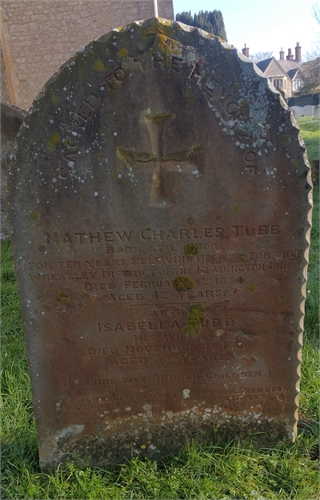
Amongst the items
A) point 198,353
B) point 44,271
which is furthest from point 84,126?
point 198,353

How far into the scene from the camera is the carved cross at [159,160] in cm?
198

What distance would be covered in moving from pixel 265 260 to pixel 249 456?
1.20 metres

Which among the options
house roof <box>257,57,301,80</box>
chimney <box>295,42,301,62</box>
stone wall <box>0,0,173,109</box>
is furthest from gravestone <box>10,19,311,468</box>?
chimney <box>295,42,301,62</box>

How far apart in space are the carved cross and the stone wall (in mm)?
10422

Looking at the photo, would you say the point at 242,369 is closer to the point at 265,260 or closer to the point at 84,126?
the point at 265,260

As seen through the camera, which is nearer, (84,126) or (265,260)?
(84,126)

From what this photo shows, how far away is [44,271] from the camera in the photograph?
2166 mm

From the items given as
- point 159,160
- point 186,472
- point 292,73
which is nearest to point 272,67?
point 292,73

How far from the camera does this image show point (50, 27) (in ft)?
36.6

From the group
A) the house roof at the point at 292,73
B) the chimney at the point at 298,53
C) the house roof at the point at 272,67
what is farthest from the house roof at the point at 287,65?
the chimney at the point at 298,53

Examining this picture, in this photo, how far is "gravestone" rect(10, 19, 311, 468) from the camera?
192cm

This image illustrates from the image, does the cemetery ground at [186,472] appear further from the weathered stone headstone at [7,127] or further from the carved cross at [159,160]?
the weathered stone headstone at [7,127]

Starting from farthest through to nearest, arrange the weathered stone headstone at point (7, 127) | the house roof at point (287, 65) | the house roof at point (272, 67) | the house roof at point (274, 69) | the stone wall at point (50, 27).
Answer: the house roof at point (287, 65), the house roof at point (272, 67), the house roof at point (274, 69), the stone wall at point (50, 27), the weathered stone headstone at point (7, 127)

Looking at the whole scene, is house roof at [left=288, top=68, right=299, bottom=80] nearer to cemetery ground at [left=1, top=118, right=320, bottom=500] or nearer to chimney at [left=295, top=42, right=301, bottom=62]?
chimney at [left=295, top=42, right=301, bottom=62]
